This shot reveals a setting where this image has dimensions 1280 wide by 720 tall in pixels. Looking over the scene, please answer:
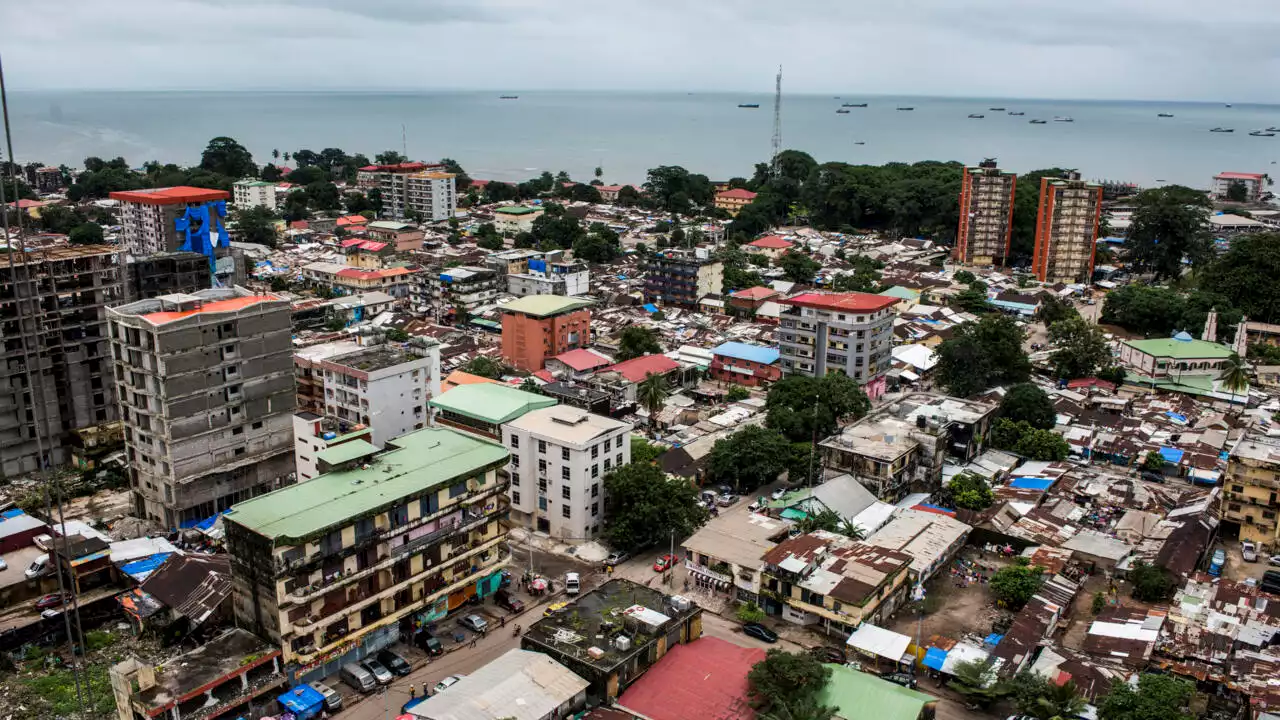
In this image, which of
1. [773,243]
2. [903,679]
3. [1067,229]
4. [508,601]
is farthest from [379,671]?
[773,243]

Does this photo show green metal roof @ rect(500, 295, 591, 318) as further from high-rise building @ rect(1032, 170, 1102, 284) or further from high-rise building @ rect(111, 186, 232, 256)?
high-rise building @ rect(1032, 170, 1102, 284)

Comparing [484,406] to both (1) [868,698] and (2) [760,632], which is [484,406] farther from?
(1) [868,698]

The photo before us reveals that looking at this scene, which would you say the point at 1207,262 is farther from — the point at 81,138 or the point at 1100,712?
the point at 81,138

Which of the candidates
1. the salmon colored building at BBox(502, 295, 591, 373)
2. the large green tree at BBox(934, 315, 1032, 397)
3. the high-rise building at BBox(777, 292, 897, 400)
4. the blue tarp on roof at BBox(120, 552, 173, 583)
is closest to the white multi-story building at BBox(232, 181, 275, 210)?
the salmon colored building at BBox(502, 295, 591, 373)

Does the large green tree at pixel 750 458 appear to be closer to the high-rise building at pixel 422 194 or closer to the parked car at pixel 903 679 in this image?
the parked car at pixel 903 679

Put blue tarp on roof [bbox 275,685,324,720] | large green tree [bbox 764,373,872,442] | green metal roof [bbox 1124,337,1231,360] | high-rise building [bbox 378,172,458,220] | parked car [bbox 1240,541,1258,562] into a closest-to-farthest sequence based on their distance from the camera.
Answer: blue tarp on roof [bbox 275,685,324,720]
parked car [bbox 1240,541,1258,562]
large green tree [bbox 764,373,872,442]
green metal roof [bbox 1124,337,1231,360]
high-rise building [bbox 378,172,458,220]
